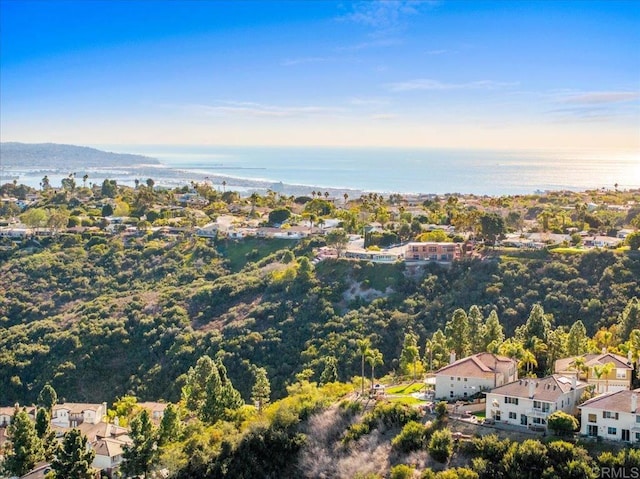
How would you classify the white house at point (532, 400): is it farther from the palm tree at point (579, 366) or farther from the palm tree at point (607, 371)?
the palm tree at point (579, 366)

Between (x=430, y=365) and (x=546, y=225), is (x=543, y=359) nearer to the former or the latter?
(x=430, y=365)

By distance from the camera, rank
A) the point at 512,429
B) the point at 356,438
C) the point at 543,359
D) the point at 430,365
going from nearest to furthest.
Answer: the point at 512,429
the point at 356,438
the point at 543,359
the point at 430,365

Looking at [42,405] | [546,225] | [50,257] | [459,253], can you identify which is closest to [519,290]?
[459,253]

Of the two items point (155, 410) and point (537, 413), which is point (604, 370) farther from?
point (155, 410)

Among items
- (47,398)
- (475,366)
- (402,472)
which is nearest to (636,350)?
(475,366)

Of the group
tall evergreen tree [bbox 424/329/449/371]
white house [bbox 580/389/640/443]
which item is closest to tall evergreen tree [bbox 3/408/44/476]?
tall evergreen tree [bbox 424/329/449/371]

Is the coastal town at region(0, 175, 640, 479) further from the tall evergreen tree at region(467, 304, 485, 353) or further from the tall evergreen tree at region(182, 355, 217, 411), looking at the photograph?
the tall evergreen tree at region(182, 355, 217, 411)
